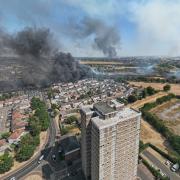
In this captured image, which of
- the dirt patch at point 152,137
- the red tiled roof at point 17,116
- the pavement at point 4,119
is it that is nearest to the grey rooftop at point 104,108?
the dirt patch at point 152,137

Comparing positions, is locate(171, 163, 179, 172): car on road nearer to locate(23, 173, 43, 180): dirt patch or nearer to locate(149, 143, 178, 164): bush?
locate(149, 143, 178, 164): bush

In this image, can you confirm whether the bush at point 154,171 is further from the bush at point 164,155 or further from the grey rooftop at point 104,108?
the grey rooftop at point 104,108

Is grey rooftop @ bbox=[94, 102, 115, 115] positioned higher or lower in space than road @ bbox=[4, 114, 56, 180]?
higher

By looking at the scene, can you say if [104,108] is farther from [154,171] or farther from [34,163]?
[34,163]

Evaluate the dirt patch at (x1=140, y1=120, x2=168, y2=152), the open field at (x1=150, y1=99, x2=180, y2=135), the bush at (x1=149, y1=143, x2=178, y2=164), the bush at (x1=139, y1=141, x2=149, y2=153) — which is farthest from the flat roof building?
the open field at (x1=150, y1=99, x2=180, y2=135)

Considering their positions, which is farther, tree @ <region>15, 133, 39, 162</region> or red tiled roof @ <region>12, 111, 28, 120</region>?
red tiled roof @ <region>12, 111, 28, 120</region>

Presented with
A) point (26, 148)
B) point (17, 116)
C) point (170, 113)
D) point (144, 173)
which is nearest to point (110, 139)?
point (144, 173)
